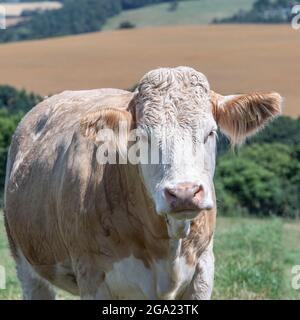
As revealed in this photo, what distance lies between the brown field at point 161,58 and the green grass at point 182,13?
784 cm

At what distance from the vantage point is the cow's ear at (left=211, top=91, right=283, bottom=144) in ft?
18.5

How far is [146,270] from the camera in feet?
18.4

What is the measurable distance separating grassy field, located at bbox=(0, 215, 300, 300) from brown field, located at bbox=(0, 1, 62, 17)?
42.4 m

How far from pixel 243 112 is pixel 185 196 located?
106 centimetres

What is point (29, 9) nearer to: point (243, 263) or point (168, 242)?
point (243, 263)

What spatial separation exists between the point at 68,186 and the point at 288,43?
34893mm

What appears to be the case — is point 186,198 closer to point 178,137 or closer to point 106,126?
point 178,137

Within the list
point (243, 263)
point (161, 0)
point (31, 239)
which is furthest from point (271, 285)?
point (161, 0)

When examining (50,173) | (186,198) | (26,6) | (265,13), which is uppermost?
(186,198)

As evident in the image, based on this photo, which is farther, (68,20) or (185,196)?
(68,20)

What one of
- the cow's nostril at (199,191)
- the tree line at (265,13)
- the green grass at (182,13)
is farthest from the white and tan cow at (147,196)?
the green grass at (182,13)

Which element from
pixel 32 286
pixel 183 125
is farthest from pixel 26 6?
Result: pixel 183 125

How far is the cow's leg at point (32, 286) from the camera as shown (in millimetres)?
7199

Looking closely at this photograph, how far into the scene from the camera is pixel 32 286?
285 inches
